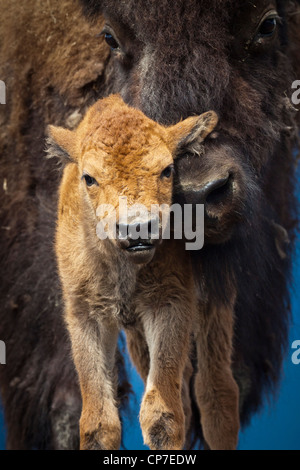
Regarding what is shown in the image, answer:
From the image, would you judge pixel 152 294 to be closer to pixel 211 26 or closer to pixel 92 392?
pixel 92 392

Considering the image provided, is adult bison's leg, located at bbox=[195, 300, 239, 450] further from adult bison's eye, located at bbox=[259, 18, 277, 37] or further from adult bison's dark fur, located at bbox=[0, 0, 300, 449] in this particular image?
adult bison's eye, located at bbox=[259, 18, 277, 37]

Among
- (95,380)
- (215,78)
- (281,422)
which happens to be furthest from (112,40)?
(281,422)

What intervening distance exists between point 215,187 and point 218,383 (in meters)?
0.63

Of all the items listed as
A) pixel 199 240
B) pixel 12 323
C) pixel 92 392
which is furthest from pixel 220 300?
pixel 12 323

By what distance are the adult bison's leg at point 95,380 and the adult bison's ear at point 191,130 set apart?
386 mm

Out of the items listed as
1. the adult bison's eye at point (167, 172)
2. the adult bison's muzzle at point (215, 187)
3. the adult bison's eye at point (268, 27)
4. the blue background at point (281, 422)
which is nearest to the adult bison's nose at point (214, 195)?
the adult bison's muzzle at point (215, 187)

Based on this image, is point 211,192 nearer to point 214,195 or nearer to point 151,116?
point 214,195

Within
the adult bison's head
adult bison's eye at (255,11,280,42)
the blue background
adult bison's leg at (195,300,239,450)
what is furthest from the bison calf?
the blue background

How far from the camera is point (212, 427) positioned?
2.22 metres

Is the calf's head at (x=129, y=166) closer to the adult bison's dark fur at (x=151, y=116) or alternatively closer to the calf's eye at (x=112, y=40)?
the adult bison's dark fur at (x=151, y=116)

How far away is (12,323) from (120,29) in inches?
42.1

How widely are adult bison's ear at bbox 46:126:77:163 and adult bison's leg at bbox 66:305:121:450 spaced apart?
302mm

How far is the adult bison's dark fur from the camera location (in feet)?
6.40

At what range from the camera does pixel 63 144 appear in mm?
1748
